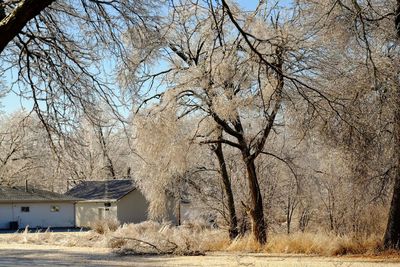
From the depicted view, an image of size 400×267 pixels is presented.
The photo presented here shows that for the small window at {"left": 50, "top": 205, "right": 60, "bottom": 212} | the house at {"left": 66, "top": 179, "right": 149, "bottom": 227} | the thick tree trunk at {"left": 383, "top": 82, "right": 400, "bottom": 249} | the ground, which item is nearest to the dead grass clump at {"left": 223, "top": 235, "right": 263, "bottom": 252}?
the ground

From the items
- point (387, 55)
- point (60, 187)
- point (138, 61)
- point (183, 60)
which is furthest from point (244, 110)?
point (60, 187)

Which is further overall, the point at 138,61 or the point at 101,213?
the point at 101,213

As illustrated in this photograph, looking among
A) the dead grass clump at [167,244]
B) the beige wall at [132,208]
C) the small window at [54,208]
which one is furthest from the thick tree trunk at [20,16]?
the small window at [54,208]

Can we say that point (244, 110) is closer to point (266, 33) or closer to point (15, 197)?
point (266, 33)

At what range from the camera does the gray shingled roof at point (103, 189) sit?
49.8 meters

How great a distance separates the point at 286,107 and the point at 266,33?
252cm

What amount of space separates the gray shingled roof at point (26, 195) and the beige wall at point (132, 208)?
4.58 meters

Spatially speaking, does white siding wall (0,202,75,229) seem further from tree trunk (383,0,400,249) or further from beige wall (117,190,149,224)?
tree trunk (383,0,400,249)

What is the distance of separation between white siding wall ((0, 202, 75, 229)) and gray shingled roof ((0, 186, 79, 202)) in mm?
637

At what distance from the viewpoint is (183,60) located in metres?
23.9

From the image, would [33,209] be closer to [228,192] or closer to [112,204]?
[112,204]

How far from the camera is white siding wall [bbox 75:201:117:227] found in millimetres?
49375

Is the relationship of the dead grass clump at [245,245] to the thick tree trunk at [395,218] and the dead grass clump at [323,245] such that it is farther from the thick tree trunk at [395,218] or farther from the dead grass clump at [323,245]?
the thick tree trunk at [395,218]

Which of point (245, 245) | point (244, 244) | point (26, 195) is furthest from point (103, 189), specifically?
point (245, 245)
